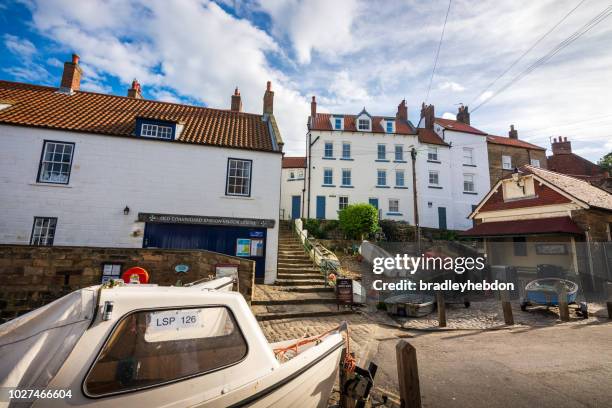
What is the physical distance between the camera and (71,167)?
12.2 m

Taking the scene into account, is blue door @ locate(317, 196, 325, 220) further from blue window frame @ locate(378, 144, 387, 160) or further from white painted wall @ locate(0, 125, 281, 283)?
white painted wall @ locate(0, 125, 281, 283)

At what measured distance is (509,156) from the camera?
3161 cm

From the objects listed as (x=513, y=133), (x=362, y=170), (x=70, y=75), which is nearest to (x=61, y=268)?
(x=70, y=75)

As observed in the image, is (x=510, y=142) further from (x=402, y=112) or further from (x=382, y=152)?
(x=382, y=152)

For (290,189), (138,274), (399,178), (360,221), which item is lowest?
(138,274)

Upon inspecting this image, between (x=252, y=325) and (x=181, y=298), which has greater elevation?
(x=181, y=298)

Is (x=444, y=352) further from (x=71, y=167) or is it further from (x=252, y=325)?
(x=71, y=167)

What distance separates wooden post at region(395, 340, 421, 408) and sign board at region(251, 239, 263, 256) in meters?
9.99

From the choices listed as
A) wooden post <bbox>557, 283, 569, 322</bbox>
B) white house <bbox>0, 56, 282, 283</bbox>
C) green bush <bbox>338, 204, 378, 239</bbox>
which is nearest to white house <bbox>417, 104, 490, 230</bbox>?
green bush <bbox>338, 204, 378, 239</bbox>

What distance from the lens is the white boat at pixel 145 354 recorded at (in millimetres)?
2006

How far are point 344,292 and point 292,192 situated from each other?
20.8 metres

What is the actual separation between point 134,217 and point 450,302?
14.4m

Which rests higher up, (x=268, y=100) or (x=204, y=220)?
(x=268, y=100)

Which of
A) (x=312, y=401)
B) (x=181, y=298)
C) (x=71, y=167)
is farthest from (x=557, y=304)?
(x=71, y=167)
